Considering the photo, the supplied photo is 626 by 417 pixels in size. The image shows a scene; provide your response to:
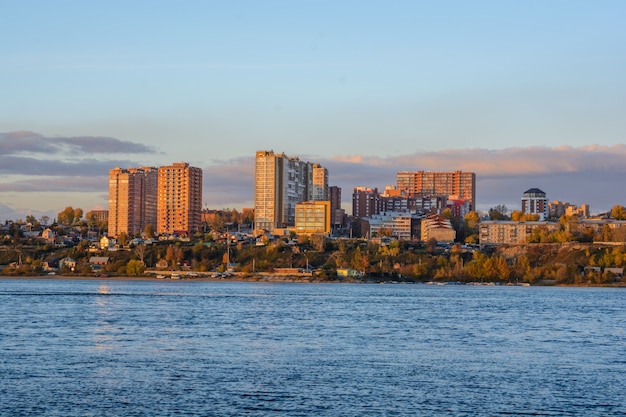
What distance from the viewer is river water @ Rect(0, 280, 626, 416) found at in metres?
27.2

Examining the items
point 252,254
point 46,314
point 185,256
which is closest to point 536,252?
point 252,254

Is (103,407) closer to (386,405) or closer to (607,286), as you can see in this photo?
(386,405)

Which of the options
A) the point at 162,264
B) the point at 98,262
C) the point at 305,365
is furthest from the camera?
the point at 98,262

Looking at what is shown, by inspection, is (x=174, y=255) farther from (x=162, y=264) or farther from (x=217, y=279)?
(x=217, y=279)

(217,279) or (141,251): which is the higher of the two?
(141,251)

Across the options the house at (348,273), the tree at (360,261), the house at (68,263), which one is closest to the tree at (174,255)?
the house at (68,263)

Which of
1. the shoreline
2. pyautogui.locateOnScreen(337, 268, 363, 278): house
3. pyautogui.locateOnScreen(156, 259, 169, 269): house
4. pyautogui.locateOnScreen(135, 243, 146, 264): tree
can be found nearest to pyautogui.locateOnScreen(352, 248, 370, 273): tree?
pyautogui.locateOnScreen(337, 268, 363, 278): house

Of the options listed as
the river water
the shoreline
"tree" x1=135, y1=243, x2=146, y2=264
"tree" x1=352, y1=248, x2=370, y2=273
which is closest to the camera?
the river water

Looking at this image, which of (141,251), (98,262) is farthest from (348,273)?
(98,262)

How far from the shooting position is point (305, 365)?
35.2 meters

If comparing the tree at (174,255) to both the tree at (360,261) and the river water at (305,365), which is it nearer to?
the tree at (360,261)

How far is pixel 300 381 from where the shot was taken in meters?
31.3

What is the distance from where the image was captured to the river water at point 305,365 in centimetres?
2723

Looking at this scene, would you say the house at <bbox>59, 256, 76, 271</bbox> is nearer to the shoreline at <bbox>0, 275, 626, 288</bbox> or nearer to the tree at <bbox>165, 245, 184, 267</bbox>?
the shoreline at <bbox>0, 275, 626, 288</bbox>
